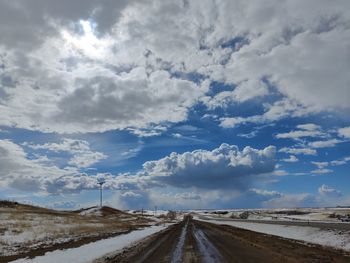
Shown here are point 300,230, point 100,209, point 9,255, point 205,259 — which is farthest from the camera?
point 100,209

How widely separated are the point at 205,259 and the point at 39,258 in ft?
33.0

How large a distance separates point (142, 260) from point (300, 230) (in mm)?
35136

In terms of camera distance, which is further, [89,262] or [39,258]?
[39,258]

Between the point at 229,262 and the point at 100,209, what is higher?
the point at 100,209

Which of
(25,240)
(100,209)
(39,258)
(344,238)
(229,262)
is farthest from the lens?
(100,209)

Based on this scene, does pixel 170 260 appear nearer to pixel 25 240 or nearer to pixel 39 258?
pixel 39 258

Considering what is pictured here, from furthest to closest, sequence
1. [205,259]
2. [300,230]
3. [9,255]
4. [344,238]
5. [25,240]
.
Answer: [300,230] → [25,240] → [344,238] → [9,255] → [205,259]

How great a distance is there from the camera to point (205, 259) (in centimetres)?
2320

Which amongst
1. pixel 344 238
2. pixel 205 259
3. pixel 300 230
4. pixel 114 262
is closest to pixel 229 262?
pixel 205 259

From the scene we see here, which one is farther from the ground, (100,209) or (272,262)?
(100,209)

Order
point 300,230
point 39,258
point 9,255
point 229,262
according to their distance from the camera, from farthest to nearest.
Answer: point 300,230, point 9,255, point 39,258, point 229,262

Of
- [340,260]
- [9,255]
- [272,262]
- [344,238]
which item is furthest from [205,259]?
[344,238]

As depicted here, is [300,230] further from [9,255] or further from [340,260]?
[9,255]

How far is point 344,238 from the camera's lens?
3609 cm
